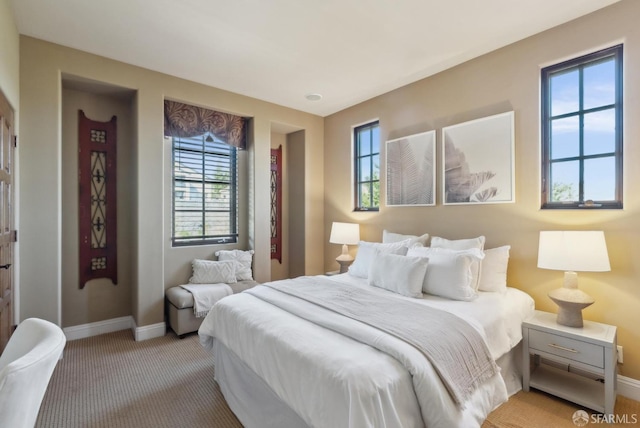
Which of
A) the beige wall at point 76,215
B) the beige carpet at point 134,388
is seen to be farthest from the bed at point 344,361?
the beige wall at point 76,215

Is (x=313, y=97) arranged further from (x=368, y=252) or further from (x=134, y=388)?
(x=134, y=388)

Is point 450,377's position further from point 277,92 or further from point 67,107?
point 67,107

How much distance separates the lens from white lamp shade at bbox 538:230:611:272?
2.08 m

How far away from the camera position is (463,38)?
2719mm

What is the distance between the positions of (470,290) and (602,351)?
2.72 feet

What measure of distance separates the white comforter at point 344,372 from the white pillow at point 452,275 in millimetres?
179

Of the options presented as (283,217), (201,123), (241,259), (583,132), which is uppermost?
(201,123)

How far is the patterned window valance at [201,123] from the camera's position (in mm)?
3609

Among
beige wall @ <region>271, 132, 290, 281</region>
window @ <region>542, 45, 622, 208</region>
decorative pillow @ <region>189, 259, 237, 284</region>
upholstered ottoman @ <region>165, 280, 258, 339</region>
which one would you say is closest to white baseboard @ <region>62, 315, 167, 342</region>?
upholstered ottoman @ <region>165, 280, 258, 339</region>

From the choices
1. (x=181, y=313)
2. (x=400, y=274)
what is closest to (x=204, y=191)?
(x=181, y=313)

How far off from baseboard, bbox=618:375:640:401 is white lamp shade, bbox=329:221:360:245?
262cm

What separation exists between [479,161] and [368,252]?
4.64ft

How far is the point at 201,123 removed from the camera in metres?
3.84

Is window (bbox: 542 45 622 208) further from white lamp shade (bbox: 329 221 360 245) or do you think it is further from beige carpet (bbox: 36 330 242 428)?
beige carpet (bbox: 36 330 242 428)
